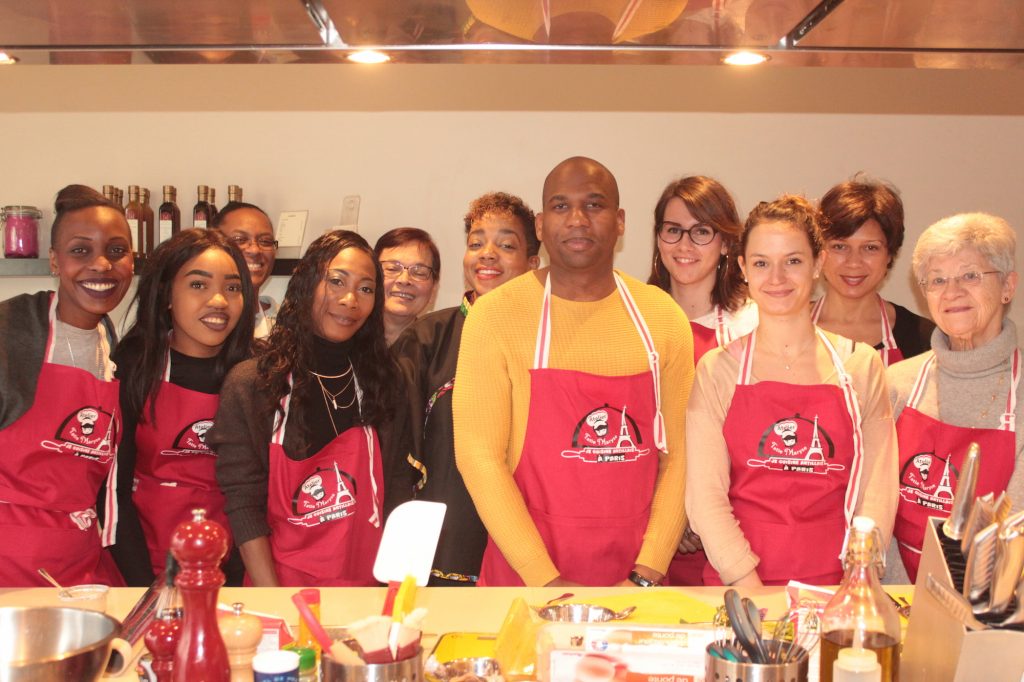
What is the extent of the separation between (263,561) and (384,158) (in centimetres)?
199

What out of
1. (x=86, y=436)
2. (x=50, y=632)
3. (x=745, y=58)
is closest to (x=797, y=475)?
(x=745, y=58)

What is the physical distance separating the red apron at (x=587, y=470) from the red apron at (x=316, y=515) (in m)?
0.41

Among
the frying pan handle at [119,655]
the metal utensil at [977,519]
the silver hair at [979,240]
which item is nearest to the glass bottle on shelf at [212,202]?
the silver hair at [979,240]

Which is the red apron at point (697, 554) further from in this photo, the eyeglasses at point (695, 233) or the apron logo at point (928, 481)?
the apron logo at point (928, 481)

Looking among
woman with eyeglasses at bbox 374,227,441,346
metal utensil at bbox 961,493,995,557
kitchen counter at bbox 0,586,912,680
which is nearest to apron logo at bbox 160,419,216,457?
kitchen counter at bbox 0,586,912,680

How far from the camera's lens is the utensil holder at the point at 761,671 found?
→ 1.11 meters

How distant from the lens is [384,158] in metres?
3.74

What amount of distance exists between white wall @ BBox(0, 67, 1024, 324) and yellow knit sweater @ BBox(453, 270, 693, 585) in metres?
1.57

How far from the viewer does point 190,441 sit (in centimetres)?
232

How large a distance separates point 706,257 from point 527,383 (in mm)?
688

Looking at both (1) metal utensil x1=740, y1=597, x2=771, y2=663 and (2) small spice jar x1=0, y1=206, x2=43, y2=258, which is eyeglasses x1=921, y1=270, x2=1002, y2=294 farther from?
(2) small spice jar x1=0, y1=206, x2=43, y2=258

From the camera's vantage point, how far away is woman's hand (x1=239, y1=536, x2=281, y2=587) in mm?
2150

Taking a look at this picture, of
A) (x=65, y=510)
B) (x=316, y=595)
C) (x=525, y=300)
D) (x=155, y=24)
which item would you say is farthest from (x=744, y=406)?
(x=65, y=510)

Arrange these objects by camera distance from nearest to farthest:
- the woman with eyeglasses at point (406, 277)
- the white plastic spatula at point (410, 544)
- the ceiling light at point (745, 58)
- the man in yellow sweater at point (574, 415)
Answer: the white plastic spatula at point (410, 544) → the ceiling light at point (745, 58) → the man in yellow sweater at point (574, 415) → the woman with eyeglasses at point (406, 277)
